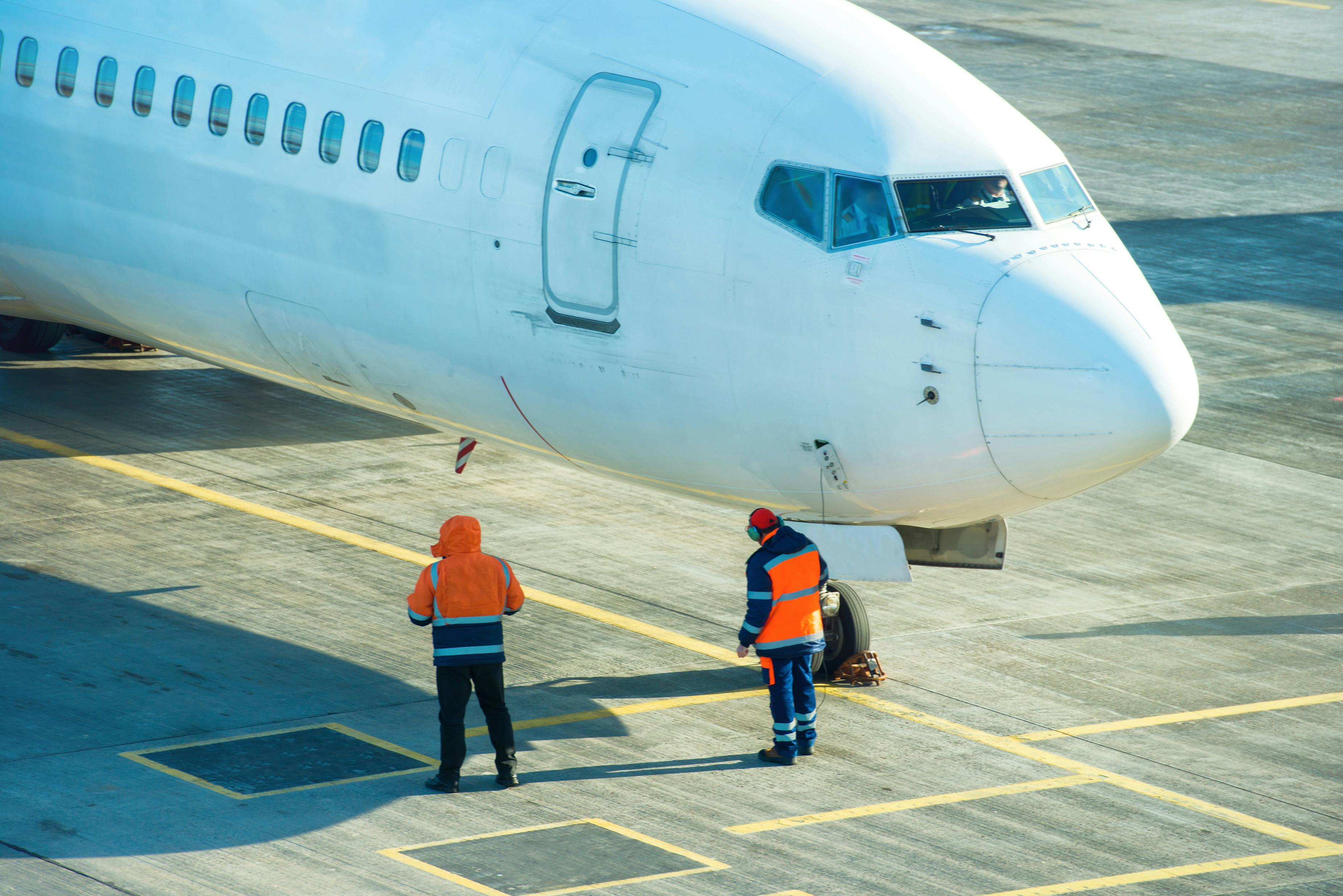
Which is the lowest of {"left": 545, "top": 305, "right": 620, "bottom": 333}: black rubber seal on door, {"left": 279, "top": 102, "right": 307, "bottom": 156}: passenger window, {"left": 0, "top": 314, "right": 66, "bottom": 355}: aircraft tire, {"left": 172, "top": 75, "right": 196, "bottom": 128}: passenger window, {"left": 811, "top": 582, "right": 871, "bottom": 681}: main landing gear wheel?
{"left": 811, "top": 582, "right": 871, "bottom": 681}: main landing gear wheel

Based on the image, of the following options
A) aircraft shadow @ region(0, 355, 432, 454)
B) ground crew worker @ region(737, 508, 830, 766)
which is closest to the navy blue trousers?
ground crew worker @ region(737, 508, 830, 766)

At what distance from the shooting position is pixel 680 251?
13727mm

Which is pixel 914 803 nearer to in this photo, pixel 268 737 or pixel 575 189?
pixel 268 737

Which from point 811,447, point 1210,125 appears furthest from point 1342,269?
point 811,447

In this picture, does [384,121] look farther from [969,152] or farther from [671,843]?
[671,843]

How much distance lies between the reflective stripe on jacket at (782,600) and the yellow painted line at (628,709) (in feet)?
4.37

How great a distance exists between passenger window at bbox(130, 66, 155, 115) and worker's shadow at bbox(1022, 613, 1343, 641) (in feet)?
29.0

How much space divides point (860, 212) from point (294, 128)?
5091 millimetres

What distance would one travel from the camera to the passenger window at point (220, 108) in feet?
53.2

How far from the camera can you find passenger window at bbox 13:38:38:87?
17.7m

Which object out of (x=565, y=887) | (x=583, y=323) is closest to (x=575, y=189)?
(x=583, y=323)

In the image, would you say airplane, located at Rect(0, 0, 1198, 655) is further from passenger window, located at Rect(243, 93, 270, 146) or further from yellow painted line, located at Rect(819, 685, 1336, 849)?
yellow painted line, located at Rect(819, 685, 1336, 849)

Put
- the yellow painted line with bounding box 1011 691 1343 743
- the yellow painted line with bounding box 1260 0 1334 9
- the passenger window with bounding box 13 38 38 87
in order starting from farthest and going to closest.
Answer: the yellow painted line with bounding box 1260 0 1334 9 → the passenger window with bounding box 13 38 38 87 → the yellow painted line with bounding box 1011 691 1343 743

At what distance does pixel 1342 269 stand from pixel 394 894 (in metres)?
23.9
